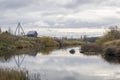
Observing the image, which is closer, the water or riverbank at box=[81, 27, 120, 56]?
the water

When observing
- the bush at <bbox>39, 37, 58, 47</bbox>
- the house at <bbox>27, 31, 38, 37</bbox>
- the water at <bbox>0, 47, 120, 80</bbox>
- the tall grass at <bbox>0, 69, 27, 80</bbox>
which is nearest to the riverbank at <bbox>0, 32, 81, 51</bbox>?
the bush at <bbox>39, 37, 58, 47</bbox>

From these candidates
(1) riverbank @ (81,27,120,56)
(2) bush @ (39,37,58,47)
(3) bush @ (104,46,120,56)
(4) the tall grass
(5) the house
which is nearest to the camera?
(4) the tall grass

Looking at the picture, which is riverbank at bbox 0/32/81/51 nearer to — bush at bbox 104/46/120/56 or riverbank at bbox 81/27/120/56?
riverbank at bbox 81/27/120/56

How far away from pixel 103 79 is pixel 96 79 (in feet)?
1.74

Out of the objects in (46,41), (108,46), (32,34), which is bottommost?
(108,46)

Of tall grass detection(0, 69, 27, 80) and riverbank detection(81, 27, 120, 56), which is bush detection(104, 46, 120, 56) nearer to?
riverbank detection(81, 27, 120, 56)

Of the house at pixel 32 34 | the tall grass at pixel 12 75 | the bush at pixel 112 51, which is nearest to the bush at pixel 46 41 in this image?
the house at pixel 32 34

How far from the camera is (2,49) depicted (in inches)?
2318

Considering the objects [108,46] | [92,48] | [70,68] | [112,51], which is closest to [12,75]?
[70,68]

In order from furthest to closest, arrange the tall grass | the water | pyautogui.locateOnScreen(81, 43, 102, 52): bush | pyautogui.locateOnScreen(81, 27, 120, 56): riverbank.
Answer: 1. pyautogui.locateOnScreen(81, 43, 102, 52): bush
2. pyautogui.locateOnScreen(81, 27, 120, 56): riverbank
3. the water
4. the tall grass

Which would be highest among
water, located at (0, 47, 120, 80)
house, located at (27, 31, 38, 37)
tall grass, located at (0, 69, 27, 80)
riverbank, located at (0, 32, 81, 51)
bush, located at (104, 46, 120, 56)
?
house, located at (27, 31, 38, 37)

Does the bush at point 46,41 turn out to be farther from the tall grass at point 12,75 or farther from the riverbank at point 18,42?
the tall grass at point 12,75

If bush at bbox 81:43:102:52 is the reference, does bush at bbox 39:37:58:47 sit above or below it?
above

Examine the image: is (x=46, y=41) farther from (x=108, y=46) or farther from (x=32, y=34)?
(x=108, y=46)
